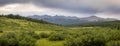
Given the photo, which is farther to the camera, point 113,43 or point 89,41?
point 89,41

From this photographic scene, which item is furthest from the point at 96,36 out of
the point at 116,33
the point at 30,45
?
the point at 30,45

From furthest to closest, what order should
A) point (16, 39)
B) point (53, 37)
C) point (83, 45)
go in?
point (53, 37) → point (16, 39) → point (83, 45)

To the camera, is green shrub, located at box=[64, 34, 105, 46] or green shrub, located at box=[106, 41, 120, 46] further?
green shrub, located at box=[64, 34, 105, 46]

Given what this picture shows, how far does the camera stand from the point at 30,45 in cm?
4519

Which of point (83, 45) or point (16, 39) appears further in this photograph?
point (16, 39)

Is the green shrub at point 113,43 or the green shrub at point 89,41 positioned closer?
the green shrub at point 113,43

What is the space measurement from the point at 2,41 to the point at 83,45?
15450 millimetres

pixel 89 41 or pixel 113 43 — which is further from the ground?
pixel 89 41

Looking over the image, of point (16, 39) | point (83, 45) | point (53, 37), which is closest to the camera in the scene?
point (83, 45)

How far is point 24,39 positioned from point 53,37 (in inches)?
391

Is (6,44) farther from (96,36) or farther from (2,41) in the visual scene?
(96,36)

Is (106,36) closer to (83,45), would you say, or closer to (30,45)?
(83,45)

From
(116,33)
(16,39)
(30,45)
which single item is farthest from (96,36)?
(16,39)

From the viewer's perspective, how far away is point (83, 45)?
142 ft
